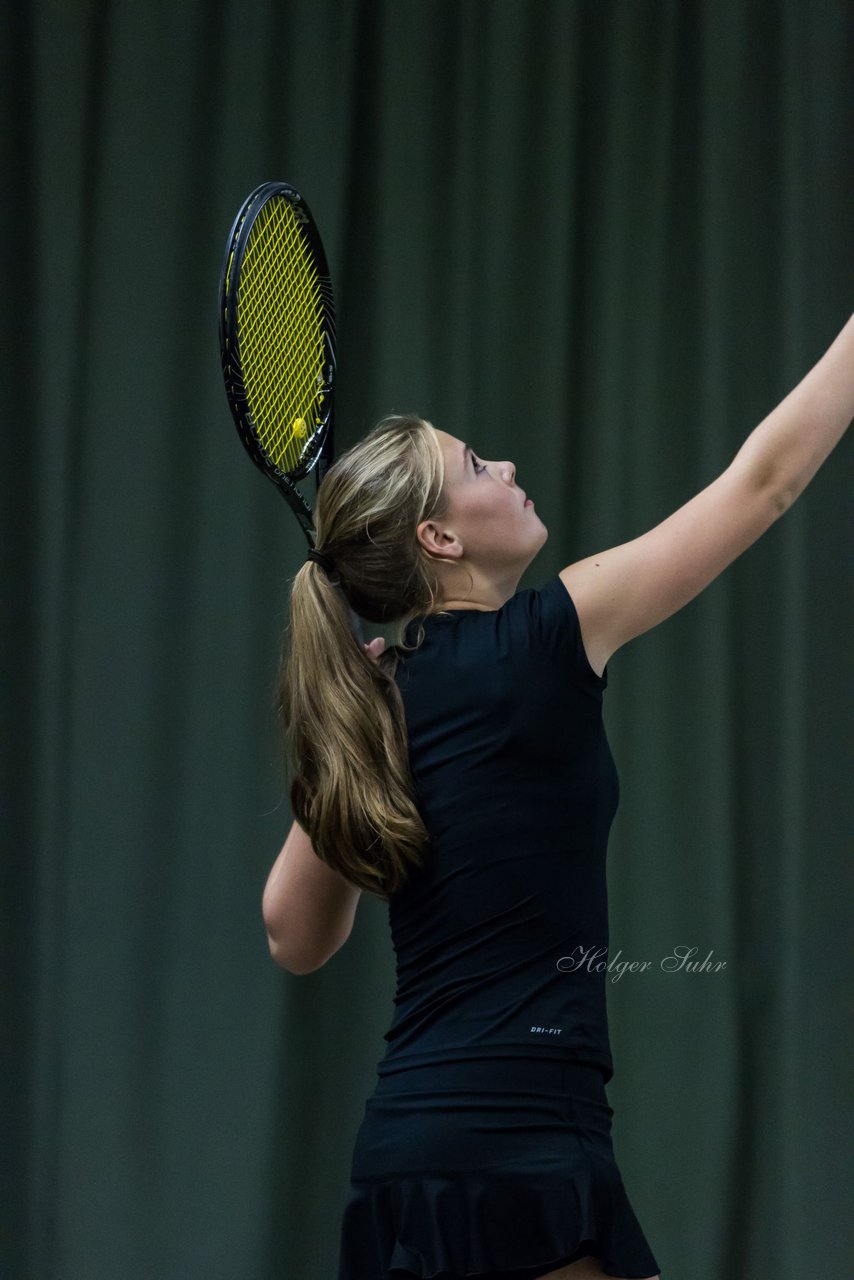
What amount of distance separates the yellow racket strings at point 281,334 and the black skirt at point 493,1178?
0.68 meters

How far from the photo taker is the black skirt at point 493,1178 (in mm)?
1088

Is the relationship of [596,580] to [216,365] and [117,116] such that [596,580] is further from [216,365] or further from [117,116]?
[117,116]

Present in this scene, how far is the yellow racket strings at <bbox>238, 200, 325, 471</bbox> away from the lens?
147cm

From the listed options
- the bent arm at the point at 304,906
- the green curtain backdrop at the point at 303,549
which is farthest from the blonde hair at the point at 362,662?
the green curtain backdrop at the point at 303,549

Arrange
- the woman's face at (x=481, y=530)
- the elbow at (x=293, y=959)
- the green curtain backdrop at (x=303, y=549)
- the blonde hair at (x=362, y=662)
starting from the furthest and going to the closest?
the green curtain backdrop at (x=303, y=549) → the elbow at (x=293, y=959) → the woman's face at (x=481, y=530) → the blonde hair at (x=362, y=662)

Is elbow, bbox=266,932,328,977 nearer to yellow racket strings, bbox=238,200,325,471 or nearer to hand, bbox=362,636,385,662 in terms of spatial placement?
hand, bbox=362,636,385,662

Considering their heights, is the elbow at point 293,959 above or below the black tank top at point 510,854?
below

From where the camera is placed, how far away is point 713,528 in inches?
46.8

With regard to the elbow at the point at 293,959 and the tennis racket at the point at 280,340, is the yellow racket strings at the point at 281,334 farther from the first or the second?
the elbow at the point at 293,959

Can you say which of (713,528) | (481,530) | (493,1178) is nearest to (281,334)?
(481,530)

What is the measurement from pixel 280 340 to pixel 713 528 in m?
0.60

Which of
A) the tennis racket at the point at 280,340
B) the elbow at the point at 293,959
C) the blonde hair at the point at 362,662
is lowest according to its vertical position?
the elbow at the point at 293,959

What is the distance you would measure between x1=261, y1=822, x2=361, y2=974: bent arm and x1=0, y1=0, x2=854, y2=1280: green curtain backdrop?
1001mm

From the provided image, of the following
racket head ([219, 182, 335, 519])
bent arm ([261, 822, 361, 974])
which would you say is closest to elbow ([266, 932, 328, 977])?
bent arm ([261, 822, 361, 974])
